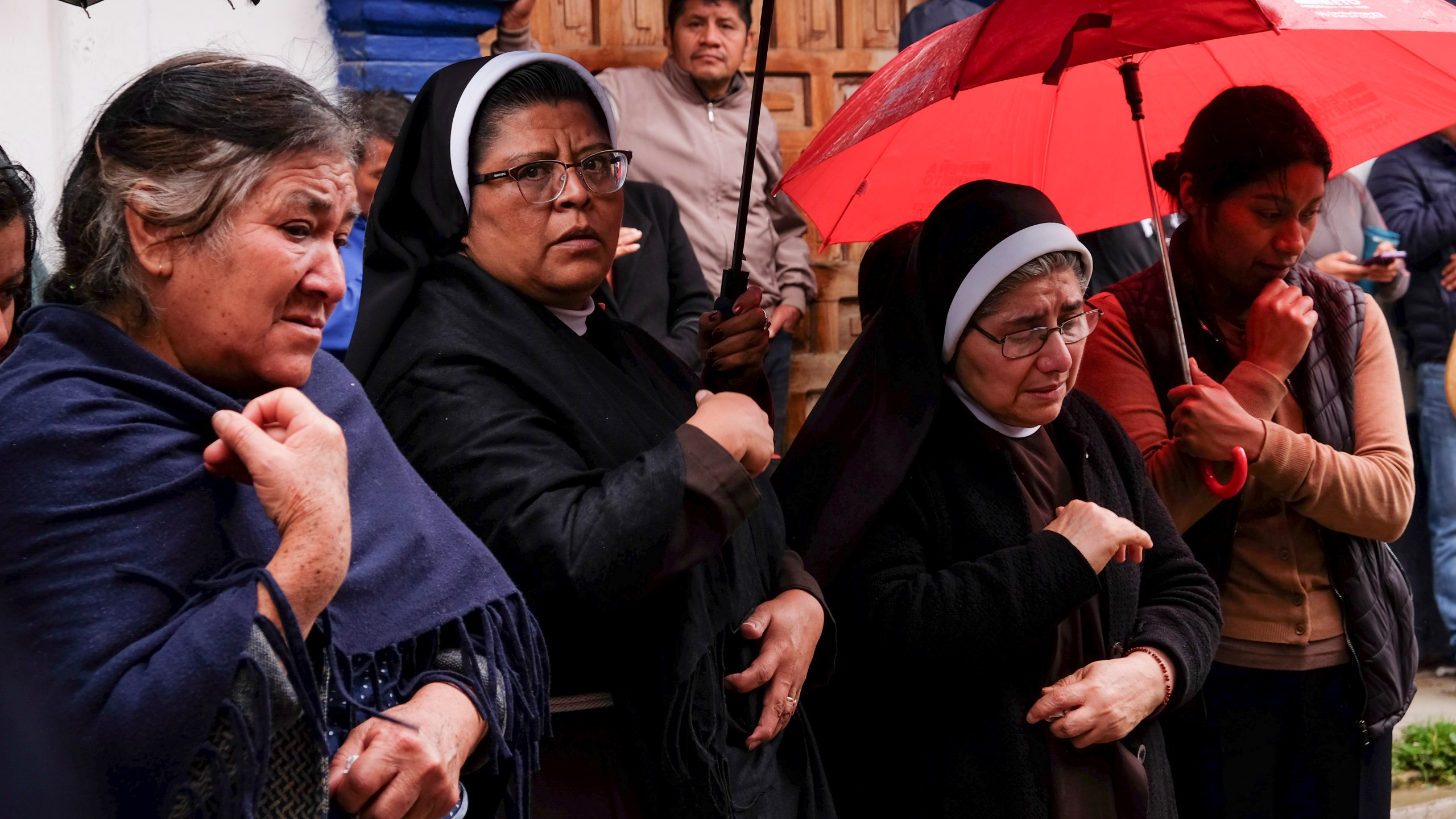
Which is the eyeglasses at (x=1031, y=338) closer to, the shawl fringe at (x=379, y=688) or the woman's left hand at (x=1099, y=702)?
the woman's left hand at (x=1099, y=702)

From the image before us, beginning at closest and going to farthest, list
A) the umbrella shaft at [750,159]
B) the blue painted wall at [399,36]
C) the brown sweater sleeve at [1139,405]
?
the umbrella shaft at [750,159]
the brown sweater sleeve at [1139,405]
the blue painted wall at [399,36]

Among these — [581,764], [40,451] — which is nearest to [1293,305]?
[581,764]

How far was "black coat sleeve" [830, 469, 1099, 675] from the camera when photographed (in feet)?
7.85

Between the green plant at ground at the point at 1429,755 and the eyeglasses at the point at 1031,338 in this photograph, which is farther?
the green plant at ground at the point at 1429,755

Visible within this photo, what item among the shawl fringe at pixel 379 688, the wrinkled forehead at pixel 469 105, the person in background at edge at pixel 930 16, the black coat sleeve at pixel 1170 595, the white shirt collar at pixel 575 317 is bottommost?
the black coat sleeve at pixel 1170 595

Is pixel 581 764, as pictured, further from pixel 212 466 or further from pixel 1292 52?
pixel 1292 52

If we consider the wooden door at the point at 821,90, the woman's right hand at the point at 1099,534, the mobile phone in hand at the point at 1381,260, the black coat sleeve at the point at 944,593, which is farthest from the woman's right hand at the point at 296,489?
the mobile phone in hand at the point at 1381,260

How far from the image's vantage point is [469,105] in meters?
2.27

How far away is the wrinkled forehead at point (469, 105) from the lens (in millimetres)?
2256

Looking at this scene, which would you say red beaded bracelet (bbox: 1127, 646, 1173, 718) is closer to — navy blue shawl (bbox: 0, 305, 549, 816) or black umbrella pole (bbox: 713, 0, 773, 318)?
black umbrella pole (bbox: 713, 0, 773, 318)

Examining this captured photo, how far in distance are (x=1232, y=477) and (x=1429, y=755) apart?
319 cm

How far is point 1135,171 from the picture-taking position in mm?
3363

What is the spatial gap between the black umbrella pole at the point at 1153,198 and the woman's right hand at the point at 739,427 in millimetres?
1237

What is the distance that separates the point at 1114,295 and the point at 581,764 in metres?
1.80
